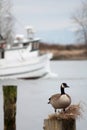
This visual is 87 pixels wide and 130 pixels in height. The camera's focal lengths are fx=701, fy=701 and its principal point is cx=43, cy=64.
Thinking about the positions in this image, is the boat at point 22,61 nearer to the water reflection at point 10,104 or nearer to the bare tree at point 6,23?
the bare tree at point 6,23

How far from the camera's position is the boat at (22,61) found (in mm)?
60156

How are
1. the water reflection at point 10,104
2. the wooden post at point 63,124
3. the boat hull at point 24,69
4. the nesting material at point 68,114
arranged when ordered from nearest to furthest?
the wooden post at point 63,124 → the nesting material at point 68,114 → the water reflection at point 10,104 → the boat hull at point 24,69

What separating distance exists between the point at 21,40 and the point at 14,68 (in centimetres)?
420

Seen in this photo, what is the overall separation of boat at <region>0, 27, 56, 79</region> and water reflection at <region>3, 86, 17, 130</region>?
41.1 m

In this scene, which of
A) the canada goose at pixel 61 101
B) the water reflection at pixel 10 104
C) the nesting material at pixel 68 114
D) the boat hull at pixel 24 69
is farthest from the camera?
the boat hull at pixel 24 69

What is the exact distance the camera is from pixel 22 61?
60938 millimetres

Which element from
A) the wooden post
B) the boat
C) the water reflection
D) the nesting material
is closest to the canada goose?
the nesting material

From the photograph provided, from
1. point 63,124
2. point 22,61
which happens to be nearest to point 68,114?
point 63,124

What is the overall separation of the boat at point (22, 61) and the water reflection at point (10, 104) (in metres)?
41.1

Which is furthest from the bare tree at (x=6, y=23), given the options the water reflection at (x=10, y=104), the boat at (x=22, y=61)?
the water reflection at (x=10, y=104)

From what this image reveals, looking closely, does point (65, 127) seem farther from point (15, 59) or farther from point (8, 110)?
point (15, 59)

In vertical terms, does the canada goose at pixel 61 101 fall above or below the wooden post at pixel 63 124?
above

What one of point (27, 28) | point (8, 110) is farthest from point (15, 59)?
point (8, 110)

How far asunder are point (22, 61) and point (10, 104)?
1698 inches
